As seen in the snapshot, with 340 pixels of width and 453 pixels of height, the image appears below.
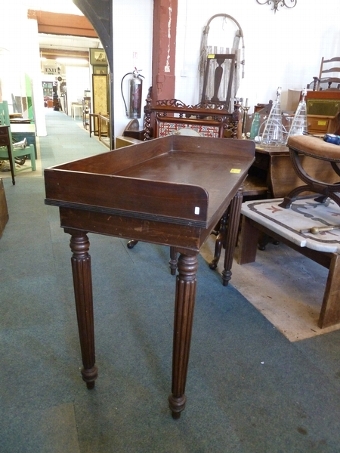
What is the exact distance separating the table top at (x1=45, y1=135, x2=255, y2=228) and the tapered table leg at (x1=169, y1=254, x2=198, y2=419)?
0.52 feet

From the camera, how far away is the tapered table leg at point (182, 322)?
3.19 feet

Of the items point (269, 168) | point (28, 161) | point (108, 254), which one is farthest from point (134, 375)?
point (28, 161)

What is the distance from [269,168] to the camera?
244 cm

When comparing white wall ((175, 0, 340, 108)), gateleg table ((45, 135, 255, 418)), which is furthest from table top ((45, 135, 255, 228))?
white wall ((175, 0, 340, 108))

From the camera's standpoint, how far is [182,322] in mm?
1046

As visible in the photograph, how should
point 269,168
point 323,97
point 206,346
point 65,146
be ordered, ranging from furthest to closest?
point 65,146, point 323,97, point 269,168, point 206,346

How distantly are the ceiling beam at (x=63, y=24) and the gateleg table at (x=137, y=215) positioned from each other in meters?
7.88

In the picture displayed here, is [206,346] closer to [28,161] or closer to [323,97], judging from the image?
[323,97]

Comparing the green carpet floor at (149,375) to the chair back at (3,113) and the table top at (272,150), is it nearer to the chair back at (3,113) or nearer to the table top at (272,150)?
the table top at (272,150)

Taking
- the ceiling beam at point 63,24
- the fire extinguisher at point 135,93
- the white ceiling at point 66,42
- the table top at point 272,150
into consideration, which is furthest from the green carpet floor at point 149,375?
the white ceiling at point 66,42

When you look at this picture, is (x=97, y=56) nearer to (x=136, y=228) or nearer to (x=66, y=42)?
(x=66, y=42)

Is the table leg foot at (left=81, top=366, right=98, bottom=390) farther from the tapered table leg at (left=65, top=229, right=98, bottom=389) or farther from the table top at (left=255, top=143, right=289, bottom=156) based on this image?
the table top at (left=255, top=143, right=289, bottom=156)

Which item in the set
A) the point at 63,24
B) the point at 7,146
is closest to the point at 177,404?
the point at 7,146

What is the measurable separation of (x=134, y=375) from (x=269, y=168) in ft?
5.71
